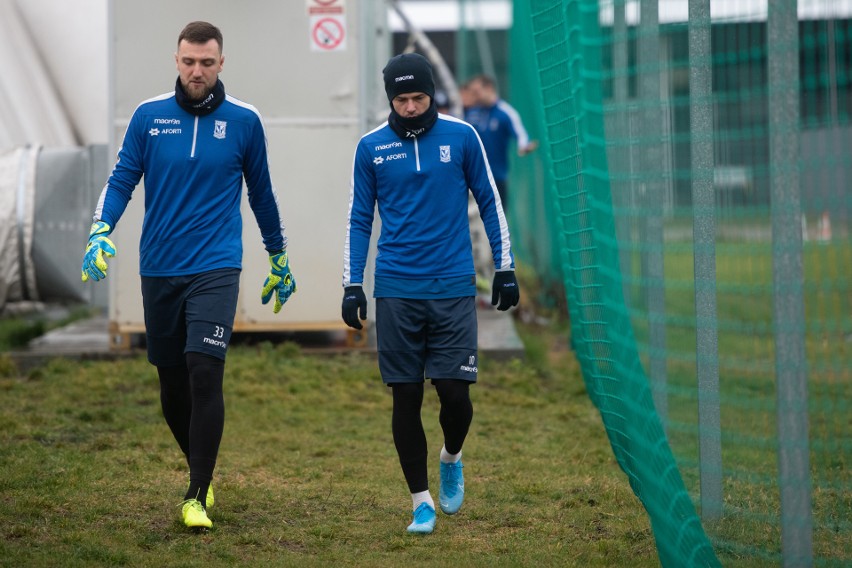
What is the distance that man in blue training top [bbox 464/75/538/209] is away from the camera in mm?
12673

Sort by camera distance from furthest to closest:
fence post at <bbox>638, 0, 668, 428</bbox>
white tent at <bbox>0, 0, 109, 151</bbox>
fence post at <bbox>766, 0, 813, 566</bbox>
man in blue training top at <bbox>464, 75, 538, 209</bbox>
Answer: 1. white tent at <bbox>0, 0, 109, 151</bbox>
2. man in blue training top at <bbox>464, 75, 538, 209</bbox>
3. fence post at <bbox>638, 0, 668, 428</bbox>
4. fence post at <bbox>766, 0, 813, 566</bbox>

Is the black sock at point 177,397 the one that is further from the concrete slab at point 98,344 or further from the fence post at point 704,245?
the concrete slab at point 98,344

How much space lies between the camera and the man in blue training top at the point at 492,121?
12.7 meters

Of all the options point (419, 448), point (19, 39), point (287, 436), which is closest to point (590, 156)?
point (419, 448)

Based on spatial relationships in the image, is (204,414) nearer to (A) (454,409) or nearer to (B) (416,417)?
(B) (416,417)

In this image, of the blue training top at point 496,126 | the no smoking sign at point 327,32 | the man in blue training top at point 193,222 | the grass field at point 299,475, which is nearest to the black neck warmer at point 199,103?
the man in blue training top at point 193,222

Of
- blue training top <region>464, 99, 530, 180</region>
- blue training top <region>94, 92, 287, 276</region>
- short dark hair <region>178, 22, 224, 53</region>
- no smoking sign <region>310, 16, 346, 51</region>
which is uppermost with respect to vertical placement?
no smoking sign <region>310, 16, 346, 51</region>

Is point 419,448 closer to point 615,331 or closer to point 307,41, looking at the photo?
point 615,331

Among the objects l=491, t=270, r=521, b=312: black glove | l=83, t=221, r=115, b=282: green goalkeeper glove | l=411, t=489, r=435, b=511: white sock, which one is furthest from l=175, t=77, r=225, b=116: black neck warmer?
l=411, t=489, r=435, b=511: white sock

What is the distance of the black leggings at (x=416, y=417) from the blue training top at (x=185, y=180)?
0.95 metres

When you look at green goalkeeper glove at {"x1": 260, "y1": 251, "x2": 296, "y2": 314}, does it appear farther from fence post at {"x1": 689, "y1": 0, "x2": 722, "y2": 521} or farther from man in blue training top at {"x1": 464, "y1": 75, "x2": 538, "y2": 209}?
man in blue training top at {"x1": 464, "y1": 75, "x2": 538, "y2": 209}

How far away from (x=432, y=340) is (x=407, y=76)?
1125 millimetres

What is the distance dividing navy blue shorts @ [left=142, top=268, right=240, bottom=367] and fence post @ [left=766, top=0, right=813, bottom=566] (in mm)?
2404

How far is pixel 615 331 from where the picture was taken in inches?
190
